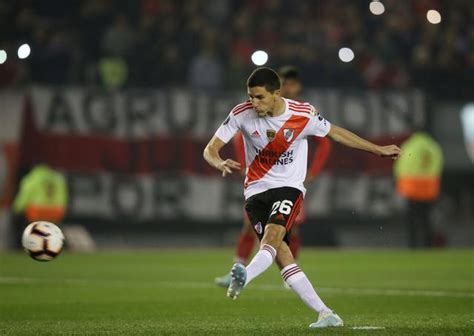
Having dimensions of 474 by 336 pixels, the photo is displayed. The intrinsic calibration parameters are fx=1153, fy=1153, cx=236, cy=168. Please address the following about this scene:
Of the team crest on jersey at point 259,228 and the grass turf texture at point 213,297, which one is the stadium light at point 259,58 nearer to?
the grass turf texture at point 213,297

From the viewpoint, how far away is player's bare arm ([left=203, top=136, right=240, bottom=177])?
866 cm

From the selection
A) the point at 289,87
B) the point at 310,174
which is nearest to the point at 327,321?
the point at 289,87

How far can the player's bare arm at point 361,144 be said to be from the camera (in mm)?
9297

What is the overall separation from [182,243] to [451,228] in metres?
5.84

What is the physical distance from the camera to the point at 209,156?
929cm

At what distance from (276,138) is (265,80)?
0.54 meters

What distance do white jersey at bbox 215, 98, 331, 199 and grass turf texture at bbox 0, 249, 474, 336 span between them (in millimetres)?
1187

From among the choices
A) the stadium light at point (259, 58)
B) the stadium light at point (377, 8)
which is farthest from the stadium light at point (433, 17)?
the stadium light at point (259, 58)

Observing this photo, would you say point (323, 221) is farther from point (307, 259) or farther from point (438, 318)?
point (438, 318)

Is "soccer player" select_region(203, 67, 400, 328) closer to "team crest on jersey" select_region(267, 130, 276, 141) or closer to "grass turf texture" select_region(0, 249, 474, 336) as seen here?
"team crest on jersey" select_region(267, 130, 276, 141)

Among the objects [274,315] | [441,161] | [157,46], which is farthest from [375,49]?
[274,315]

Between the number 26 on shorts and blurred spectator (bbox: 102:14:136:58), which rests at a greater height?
blurred spectator (bbox: 102:14:136:58)

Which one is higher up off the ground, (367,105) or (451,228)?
(367,105)

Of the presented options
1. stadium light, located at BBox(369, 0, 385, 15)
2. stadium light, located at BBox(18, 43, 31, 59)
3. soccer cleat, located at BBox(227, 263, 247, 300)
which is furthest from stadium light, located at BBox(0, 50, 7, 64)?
soccer cleat, located at BBox(227, 263, 247, 300)
